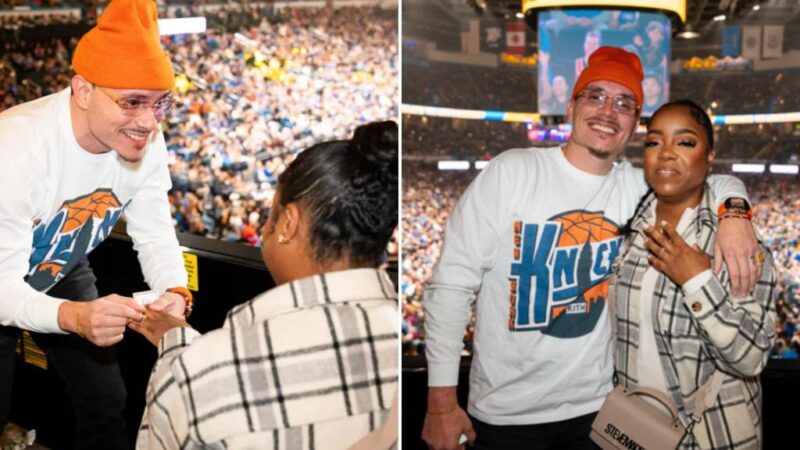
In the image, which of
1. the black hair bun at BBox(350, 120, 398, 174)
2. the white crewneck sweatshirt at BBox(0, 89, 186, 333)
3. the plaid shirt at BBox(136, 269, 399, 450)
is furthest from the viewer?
the white crewneck sweatshirt at BBox(0, 89, 186, 333)

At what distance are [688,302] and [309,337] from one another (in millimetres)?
742

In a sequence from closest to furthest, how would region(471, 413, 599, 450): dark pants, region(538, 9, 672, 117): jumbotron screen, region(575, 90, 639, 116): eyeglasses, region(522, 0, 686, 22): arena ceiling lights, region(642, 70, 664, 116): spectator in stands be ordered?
region(575, 90, 639, 116): eyeglasses
region(471, 413, 599, 450): dark pants
region(522, 0, 686, 22): arena ceiling lights
region(538, 9, 672, 117): jumbotron screen
region(642, 70, 664, 116): spectator in stands

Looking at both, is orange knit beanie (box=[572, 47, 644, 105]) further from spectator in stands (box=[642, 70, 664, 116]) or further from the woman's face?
spectator in stands (box=[642, 70, 664, 116])

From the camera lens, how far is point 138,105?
1409 mm

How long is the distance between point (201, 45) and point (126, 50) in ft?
0.56

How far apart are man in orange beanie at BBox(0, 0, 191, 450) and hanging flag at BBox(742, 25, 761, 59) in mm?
1941

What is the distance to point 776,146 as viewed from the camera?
2.67 meters

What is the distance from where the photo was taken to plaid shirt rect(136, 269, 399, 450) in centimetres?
107

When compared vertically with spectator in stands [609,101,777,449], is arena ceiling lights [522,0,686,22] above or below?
above

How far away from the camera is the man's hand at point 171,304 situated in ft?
4.83

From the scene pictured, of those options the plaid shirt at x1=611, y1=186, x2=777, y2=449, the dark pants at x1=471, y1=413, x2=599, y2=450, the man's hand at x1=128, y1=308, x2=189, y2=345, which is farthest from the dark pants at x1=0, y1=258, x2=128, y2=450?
the plaid shirt at x1=611, y1=186, x2=777, y2=449

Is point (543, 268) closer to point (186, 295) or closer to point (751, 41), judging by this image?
point (186, 295)

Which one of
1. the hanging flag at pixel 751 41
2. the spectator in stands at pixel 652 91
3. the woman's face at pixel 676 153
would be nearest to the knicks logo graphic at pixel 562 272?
the woman's face at pixel 676 153

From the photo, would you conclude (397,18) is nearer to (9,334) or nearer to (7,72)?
(7,72)
